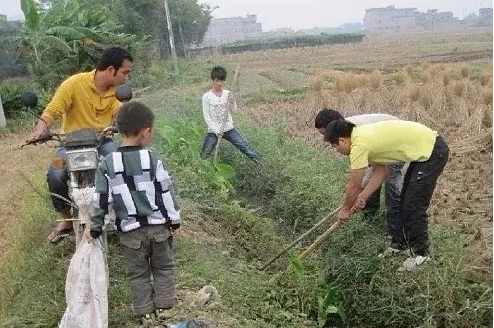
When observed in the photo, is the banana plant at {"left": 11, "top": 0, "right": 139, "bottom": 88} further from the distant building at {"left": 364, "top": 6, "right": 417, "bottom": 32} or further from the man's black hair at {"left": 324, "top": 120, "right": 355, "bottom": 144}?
the distant building at {"left": 364, "top": 6, "right": 417, "bottom": 32}

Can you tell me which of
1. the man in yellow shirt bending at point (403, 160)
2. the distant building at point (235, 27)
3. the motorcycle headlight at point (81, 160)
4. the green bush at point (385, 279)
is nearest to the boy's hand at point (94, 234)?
the motorcycle headlight at point (81, 160)

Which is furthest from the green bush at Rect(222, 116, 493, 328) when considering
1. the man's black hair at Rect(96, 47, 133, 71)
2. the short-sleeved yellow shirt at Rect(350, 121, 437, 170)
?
the man's black hair at Rect(96, 47, 133, 71)

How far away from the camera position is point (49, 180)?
396cm

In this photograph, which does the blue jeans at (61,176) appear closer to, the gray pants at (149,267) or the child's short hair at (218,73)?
the gray pants at (149,267)

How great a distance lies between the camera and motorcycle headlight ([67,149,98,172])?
338 cm

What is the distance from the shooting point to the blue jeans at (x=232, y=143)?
24.8 ft

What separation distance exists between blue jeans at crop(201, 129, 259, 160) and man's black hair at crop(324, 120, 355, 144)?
3340 mm

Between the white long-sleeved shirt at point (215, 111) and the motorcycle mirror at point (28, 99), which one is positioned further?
the white long-sleeved shirt at point (215, 111)

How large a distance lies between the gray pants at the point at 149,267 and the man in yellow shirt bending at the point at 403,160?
153cm

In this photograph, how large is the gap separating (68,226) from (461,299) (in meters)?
2.88

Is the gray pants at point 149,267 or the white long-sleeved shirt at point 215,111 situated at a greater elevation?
the white long-sleeved shirt at point 215,111

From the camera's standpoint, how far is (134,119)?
3105mm

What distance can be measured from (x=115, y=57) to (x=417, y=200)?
2.52 meters

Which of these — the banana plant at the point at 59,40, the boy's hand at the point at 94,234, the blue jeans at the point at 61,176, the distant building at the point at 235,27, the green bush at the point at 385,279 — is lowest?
the green bush at the point at 385,279
